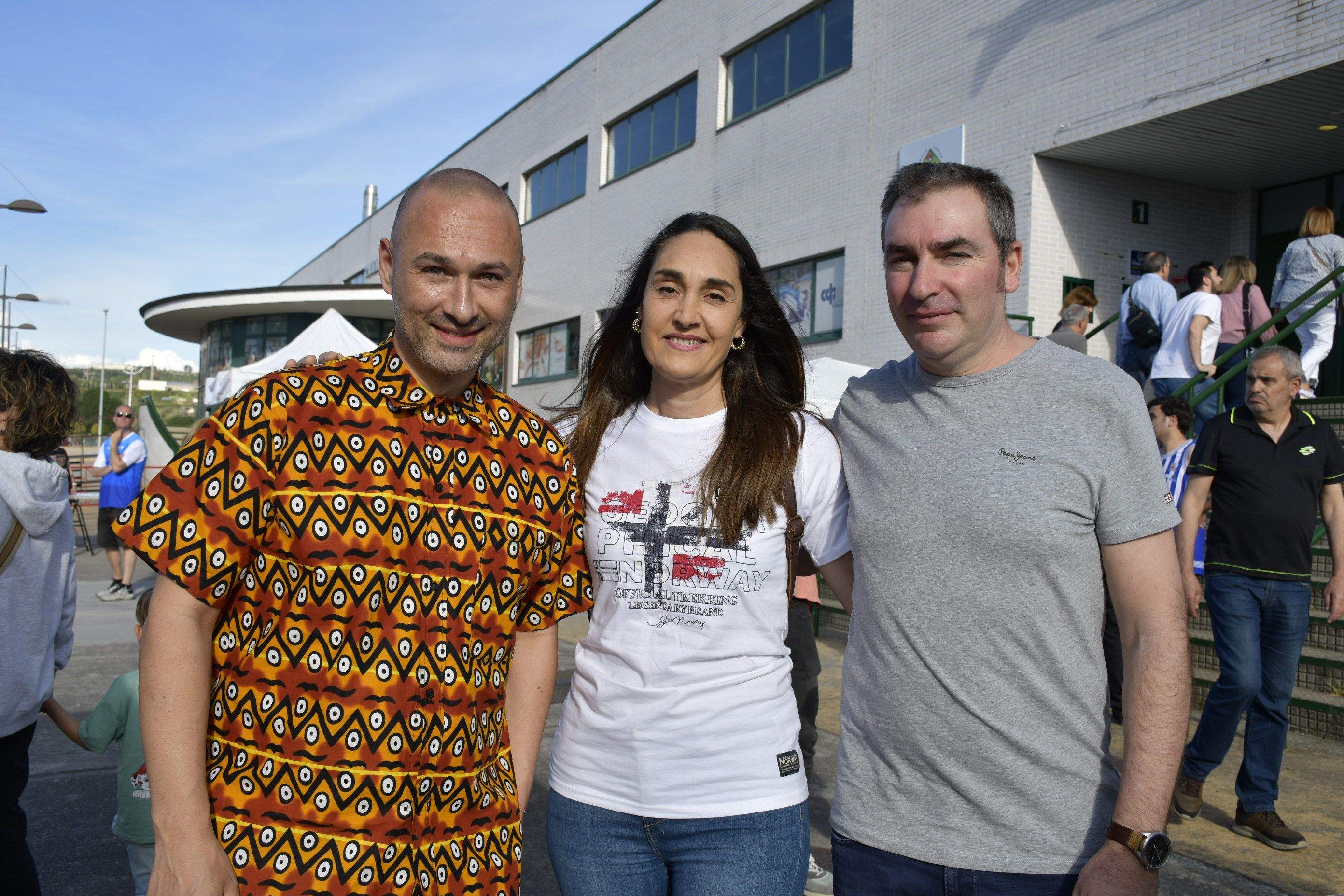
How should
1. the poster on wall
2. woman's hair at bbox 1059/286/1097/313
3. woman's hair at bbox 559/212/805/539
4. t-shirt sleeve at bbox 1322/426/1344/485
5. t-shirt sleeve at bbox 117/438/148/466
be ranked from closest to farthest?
woman's hair at bbox 559/212/805/539
t-shirt sleeve at bbox 1322/426/1344/485
woman's hair at bbox 1059/286/1097/313
t-shirt sleeve at bbox 117/438/148/466
the poster on wall

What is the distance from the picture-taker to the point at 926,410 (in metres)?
2.12

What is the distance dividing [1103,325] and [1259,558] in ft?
22.1

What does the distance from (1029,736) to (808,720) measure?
309 cm

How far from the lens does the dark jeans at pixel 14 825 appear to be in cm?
287

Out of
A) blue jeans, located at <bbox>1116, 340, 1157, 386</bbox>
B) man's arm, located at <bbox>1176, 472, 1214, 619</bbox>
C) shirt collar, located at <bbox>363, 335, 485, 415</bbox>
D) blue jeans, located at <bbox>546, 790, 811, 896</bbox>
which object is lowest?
blue jeans, located at <bbox>546, 790, 811, 896</bbox>

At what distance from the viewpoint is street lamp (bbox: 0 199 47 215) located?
1789 cm

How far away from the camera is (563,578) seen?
7.27 feet

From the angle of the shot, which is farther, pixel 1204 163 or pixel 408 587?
pixel 1204 163

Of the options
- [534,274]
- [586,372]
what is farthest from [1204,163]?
[534,274]

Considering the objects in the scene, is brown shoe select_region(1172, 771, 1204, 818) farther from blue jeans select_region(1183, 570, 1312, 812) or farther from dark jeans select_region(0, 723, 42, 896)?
dark jeans select_region(0, 723, 42, 896)

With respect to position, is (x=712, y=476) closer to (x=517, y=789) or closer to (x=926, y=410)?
(x=926, y=410)

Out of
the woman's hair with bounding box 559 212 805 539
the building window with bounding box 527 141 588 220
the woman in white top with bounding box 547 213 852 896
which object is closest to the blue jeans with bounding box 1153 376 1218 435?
the woman's hair with bounding box 559 212 805 539

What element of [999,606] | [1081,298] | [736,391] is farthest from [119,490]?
[999,606]

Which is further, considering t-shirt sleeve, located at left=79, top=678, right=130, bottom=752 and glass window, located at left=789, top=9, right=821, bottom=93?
glass window, located at left=789, top=9, right=821, bottom=93
